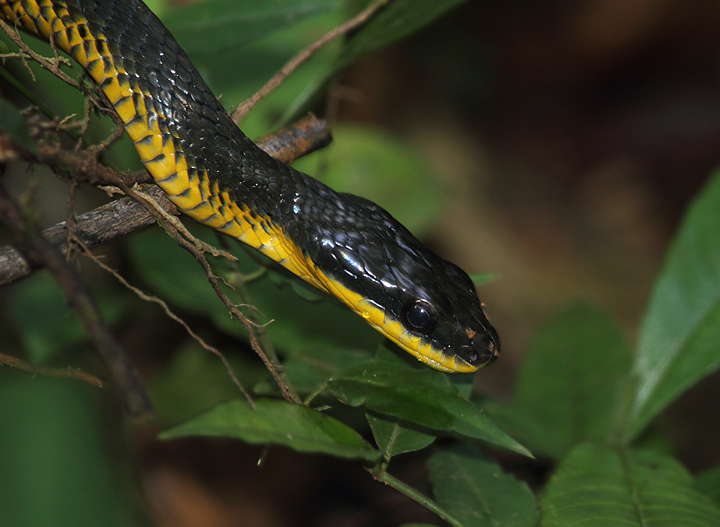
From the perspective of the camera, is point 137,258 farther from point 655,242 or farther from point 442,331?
point 655,242

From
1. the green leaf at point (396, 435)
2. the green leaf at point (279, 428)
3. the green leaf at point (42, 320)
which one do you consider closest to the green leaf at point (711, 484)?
the green leaf at point (396, 435)

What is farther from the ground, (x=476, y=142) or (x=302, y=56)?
(x=302, y=56)

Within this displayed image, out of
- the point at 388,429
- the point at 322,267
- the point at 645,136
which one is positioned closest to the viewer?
the point at 388,429

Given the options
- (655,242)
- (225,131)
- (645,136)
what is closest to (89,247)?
(225,131)

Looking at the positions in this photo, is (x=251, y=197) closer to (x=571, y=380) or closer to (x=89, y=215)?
(x=89, y=215)

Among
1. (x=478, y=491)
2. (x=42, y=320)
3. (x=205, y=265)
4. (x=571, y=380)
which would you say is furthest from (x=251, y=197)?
(x=571, y=380)

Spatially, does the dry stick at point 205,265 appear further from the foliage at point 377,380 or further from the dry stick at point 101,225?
the foliage at point 377,380

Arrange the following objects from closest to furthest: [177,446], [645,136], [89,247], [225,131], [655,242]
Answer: [89,247]
[225,131]
[177,446]
[655,242]
[645,136]
